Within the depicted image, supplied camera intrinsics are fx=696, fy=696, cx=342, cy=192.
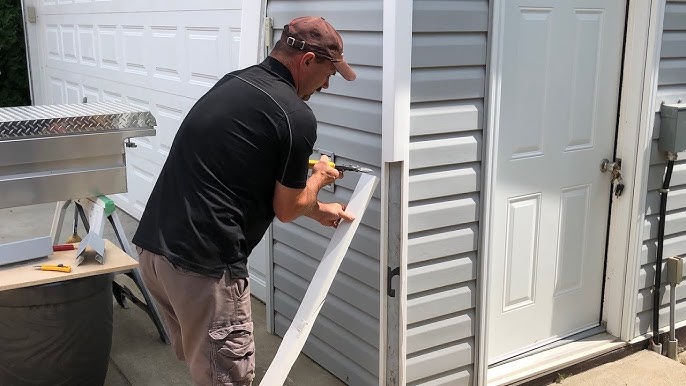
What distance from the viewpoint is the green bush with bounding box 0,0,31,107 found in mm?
9086

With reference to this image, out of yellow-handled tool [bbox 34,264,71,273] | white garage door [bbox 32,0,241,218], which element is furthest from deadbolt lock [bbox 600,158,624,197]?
yellow-handled tool [bbox 34,264,71,273]

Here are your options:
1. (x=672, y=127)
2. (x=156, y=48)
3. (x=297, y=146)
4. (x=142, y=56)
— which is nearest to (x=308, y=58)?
(x=297, y=146)

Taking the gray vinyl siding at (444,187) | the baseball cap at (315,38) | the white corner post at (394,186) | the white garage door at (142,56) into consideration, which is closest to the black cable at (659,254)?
the gray vinyl siding at (444,187)

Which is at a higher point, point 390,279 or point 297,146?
point 297,146

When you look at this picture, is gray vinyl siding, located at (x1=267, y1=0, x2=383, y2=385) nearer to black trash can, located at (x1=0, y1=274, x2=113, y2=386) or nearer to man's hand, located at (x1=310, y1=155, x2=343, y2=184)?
man's hand, located at (x1=310, y1=155, x2=343, y2=184)

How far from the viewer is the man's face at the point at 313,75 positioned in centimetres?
237

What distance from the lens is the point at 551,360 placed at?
12.0ft

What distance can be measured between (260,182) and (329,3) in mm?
1316

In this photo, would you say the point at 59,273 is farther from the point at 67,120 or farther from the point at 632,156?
the point at 632,156

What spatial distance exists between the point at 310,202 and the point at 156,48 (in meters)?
3.74

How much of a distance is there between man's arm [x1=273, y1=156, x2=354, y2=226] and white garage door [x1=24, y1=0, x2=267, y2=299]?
2108 millimetres

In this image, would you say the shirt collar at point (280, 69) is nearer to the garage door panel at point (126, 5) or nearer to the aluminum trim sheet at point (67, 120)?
the aluminum trim sheet at point (67, 120)

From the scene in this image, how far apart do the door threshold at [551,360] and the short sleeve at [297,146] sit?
1.74 m

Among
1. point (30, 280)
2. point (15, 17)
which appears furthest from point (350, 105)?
point (15, 17)
